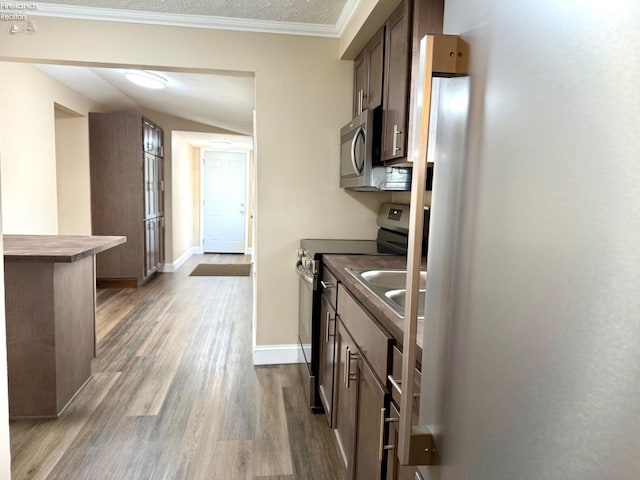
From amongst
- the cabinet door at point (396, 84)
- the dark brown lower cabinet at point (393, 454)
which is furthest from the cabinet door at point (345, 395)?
the cabinet door at point (396, 84)

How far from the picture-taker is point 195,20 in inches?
101

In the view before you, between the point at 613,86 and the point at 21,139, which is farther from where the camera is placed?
the point at 21,139

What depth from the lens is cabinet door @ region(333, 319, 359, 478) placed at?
149cm

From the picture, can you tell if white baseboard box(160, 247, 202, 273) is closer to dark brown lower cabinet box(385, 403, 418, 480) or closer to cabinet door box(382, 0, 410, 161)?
cabinet door box(382, 0, 410, 161)

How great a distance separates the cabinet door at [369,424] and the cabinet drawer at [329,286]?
0.51m

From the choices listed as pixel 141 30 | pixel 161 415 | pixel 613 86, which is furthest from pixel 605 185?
pixel 141 30

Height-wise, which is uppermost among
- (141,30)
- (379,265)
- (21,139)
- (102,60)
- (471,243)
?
(141,30)

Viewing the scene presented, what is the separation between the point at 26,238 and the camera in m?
2.53

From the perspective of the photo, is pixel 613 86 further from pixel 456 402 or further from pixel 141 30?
pixel 141 30

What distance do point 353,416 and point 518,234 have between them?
1212 mm

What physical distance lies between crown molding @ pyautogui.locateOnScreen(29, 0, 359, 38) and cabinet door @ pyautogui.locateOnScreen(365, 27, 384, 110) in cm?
24

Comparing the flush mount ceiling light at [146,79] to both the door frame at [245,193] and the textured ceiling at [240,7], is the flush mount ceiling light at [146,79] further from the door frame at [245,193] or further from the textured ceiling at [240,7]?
the door frame at [245,193]

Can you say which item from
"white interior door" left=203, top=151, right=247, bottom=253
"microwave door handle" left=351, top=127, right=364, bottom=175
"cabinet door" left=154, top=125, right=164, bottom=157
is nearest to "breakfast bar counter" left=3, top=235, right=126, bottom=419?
"microwave door handle" left=351, top=127, right=364, bottom=175

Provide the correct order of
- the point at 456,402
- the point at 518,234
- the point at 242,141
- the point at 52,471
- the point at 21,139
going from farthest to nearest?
the point at 242,141 < the point at 21,139 < the point at 52,471 < the point at 456,402 < the point at 518,234
